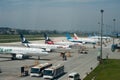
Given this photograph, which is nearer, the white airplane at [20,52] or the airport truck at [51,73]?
the airport truck at [51,73]

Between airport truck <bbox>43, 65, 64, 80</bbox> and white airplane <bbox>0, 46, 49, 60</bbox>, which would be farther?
white airplane <bbox>0, 46, 49, 60</bbox>

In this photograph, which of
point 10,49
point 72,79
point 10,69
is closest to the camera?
point 72,79

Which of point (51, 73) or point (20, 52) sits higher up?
point (20, 52)

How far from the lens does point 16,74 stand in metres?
61.0

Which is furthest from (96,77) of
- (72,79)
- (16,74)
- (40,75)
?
(16,74)

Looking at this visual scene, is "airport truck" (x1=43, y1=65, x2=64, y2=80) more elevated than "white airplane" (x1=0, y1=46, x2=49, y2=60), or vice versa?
"white airplane" (x1=0, y1=46, x2=49, y2=60)

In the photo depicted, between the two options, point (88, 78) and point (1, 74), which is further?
point (1, 74)

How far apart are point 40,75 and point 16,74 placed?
5.99m

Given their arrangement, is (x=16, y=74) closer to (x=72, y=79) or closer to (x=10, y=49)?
(x=72, y=79)

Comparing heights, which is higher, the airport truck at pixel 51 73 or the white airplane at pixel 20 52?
the white airplane at pixel 20 52

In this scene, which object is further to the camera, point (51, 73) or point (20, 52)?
point (20, 52)

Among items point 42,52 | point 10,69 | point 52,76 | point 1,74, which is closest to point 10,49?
point 42,52

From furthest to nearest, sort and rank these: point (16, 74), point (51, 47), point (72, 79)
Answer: point (51, 47), point (16, 74), point (72, 79)

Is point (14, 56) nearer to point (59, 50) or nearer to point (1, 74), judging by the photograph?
point (1, 74)
